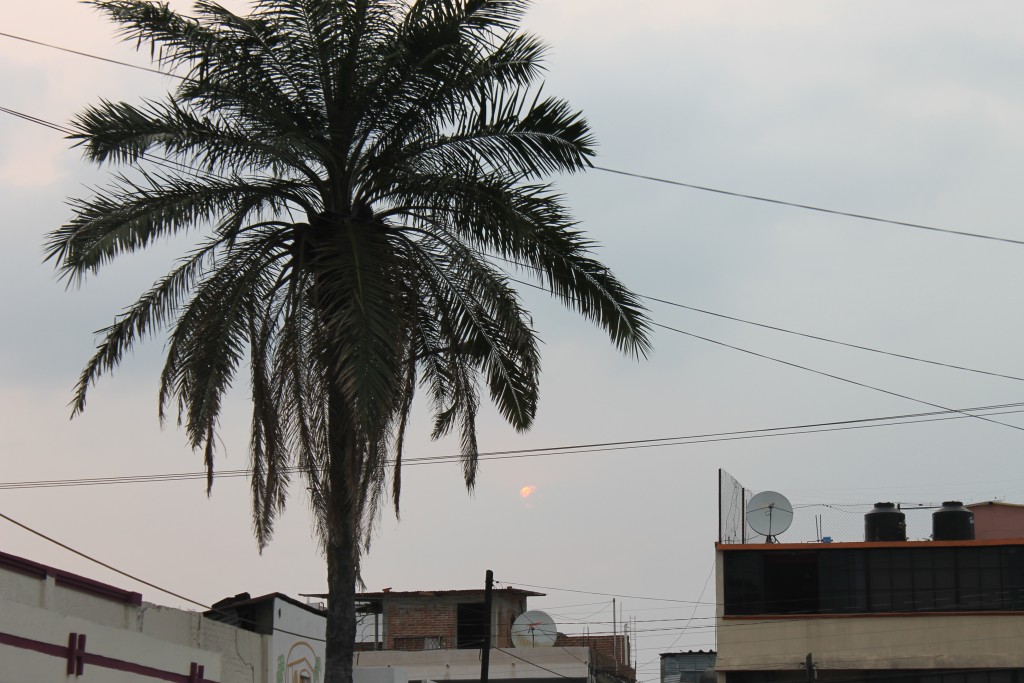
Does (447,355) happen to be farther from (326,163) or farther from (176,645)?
(176,645)

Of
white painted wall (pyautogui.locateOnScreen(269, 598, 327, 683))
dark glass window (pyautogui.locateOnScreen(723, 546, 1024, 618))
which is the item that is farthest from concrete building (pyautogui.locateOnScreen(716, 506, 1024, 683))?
white painted wall (pyautogui.locateOnScreen(269, 598, 327, 683))

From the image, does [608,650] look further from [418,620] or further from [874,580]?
[874,580]

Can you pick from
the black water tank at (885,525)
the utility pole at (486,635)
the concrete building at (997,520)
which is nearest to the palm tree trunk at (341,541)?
the utility pole at (486,635)

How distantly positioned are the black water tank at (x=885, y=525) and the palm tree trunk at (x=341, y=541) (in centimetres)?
3091

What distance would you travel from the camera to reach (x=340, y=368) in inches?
647

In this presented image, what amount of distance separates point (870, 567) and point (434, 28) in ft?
105

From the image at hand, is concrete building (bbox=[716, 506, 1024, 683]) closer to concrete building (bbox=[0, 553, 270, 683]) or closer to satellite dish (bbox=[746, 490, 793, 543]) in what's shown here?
satellite dish (bbox=[746, 490, 793, 543])

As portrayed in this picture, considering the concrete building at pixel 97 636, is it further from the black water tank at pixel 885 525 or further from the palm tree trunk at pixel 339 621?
the black water tank at pixel 885 525

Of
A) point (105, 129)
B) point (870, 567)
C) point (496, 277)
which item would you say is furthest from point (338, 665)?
point (870, 567)

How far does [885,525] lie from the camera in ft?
150

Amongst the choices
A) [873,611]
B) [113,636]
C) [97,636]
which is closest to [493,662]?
[873,611]

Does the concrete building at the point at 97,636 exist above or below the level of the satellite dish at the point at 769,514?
below

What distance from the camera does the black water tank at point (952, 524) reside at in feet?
149

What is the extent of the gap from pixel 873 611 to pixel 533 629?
12325 mm
